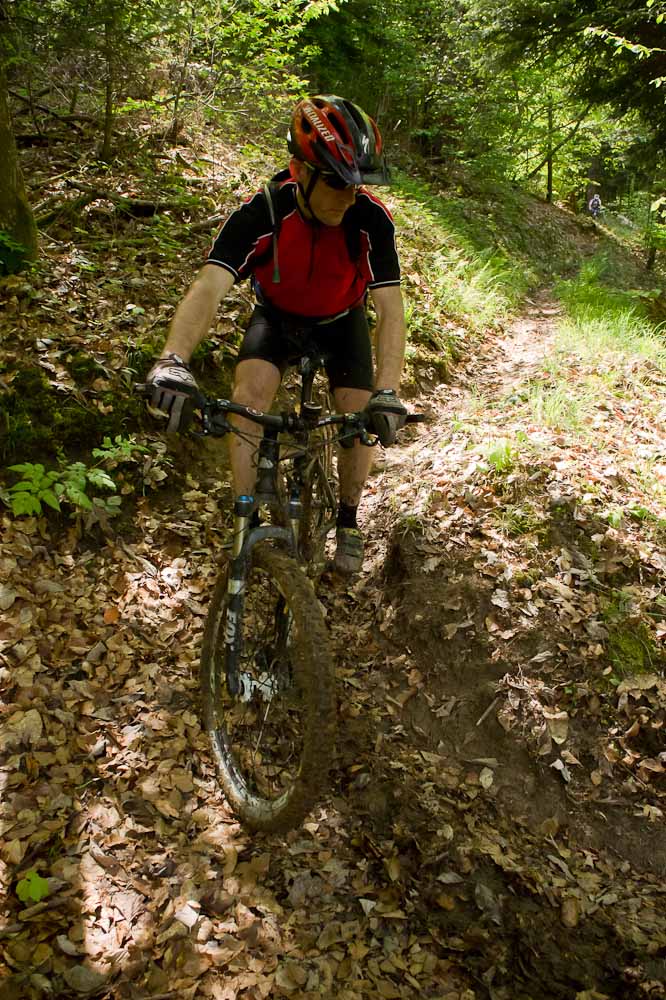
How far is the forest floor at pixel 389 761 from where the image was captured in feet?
8.77

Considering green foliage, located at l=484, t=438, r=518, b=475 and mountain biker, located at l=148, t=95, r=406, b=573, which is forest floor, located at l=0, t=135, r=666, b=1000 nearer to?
green foliage, located at l=484, t=438, r=518, b=475

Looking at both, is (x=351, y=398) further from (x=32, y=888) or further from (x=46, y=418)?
(x=32, y=888)

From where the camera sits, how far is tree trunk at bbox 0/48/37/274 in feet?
16.1

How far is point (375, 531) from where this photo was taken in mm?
5066

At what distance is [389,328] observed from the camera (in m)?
3.59

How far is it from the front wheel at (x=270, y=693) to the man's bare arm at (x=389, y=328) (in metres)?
1.31

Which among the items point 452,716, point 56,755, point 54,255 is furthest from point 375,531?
point 54,255

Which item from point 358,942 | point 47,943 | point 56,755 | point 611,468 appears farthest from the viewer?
point 611,468

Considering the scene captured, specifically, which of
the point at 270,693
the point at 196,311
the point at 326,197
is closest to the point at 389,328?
the point at 326,197

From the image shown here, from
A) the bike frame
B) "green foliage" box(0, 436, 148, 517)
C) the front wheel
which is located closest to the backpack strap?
the bike frame

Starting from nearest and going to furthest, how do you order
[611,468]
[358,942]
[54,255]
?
[358,942], [611,468], [54,255]

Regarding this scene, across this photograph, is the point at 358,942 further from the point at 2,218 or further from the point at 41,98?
the point at 41,98

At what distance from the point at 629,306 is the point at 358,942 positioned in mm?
10112

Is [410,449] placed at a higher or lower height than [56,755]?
higher
